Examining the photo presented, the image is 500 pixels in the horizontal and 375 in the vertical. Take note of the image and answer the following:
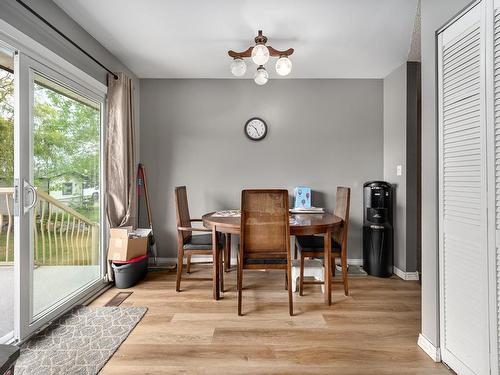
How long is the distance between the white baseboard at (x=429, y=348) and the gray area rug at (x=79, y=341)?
204 centimetres

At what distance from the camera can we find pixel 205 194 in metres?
3.60

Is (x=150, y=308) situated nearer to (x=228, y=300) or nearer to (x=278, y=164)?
(x=228, y=300)

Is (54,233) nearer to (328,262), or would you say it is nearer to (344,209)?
(328,262)

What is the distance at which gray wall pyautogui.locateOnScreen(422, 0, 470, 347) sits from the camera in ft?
5.57

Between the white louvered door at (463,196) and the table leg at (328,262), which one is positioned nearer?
the white louvered door at (463,196)

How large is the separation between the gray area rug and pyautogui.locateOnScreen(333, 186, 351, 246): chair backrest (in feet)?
6.14

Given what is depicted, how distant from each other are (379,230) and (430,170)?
1521 mm

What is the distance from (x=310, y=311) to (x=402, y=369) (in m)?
0.79

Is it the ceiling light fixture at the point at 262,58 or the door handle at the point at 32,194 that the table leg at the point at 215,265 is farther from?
the ceiling light fixture at the point at 262,58

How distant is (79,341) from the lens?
6.16ft

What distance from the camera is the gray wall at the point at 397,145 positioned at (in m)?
3.13

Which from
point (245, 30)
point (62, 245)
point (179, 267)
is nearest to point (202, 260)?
point (179, 267)

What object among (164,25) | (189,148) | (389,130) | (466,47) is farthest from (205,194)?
(466,47)

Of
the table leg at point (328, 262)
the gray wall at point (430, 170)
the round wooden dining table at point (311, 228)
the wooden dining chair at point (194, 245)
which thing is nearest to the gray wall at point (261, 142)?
the wooden dining chair at point (194, 245)
